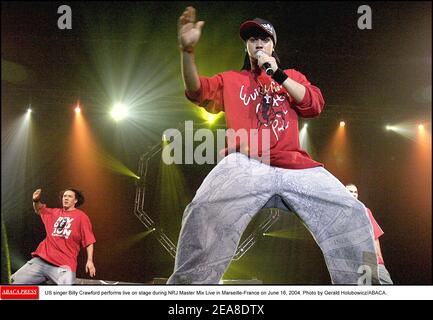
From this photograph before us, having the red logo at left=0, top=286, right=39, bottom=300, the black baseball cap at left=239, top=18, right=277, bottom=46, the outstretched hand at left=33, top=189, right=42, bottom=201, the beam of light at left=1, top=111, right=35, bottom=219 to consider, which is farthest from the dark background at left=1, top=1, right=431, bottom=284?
the red logo at left=0, top=286, right=39, bottom=300

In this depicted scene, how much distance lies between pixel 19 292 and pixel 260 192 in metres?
0.90

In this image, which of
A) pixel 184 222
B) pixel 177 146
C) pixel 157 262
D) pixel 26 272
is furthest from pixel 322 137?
pixel 26 272

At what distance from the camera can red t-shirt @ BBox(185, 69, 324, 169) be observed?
1.39 metres

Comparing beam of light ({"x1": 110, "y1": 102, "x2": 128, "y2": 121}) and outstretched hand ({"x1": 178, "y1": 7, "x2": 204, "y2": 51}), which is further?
beam of light ({"x1": 110, "y1": 102, "x2": 128, "y2": 121})

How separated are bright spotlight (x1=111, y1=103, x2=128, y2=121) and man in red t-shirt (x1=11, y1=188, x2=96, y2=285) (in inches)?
29.2

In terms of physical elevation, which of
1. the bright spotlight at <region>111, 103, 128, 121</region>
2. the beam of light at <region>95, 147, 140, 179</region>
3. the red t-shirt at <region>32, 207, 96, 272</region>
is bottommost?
the red t-shirt at <region>32, 207, 96, 272</region>

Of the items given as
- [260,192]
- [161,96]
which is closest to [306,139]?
[161,96]

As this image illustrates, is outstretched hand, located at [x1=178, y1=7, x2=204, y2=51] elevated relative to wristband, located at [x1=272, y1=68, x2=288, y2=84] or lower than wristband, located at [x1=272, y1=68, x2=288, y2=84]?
elevated

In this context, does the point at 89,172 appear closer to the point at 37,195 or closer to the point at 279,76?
the point at 37,195

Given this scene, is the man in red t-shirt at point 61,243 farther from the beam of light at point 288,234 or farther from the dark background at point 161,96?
the beam of light at point 288,234

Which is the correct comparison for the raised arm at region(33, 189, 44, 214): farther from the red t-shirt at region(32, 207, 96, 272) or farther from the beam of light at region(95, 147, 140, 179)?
the beam of light at region(95, 147, 140, 179)

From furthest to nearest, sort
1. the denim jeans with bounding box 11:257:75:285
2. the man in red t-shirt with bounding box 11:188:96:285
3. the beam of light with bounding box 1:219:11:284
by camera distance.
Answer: the man in red t-shirt with bounding box 11:188:96:285 < the denim jeans with bounding box 11:257:75:285 < the beam of light with bounding box 1:219:11:284

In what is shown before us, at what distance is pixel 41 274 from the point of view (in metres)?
1.89

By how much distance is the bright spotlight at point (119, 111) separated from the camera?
8.37 feet
